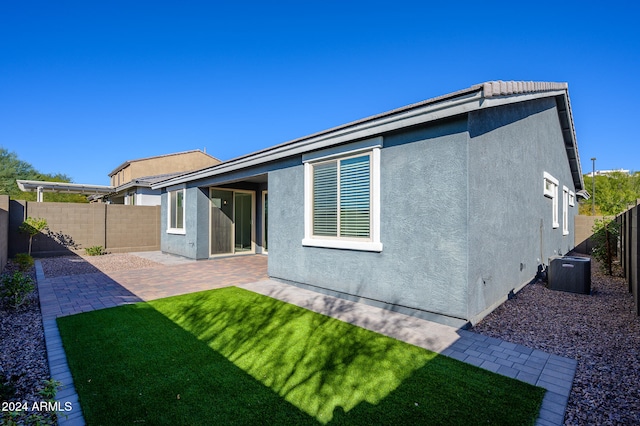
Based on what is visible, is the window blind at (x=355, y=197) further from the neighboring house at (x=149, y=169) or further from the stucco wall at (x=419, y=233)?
the neighboring house at (x=149, y=169)

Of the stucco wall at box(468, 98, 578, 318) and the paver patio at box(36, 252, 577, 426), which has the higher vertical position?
the stucco wall at box(468, 98, 578, 318)

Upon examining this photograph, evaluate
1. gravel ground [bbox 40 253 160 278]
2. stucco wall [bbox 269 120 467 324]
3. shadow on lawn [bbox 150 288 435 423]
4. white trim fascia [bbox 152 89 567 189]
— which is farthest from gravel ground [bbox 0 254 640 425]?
gravel ground [bbox 40 253 160 278]

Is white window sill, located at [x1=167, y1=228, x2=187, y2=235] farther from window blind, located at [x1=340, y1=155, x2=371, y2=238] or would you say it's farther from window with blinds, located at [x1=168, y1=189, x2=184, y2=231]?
window blind, located at [x1=340, y1=155, x2=371, y2=238]

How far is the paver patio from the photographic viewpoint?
11.5ft

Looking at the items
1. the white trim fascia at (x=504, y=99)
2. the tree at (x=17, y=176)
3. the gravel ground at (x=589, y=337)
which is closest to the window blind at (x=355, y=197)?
the white trim fascia at (x=504, y=99)

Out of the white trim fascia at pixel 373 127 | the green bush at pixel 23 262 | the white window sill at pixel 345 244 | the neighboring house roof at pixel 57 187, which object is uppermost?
the neighboring house roof at pixel 57 187

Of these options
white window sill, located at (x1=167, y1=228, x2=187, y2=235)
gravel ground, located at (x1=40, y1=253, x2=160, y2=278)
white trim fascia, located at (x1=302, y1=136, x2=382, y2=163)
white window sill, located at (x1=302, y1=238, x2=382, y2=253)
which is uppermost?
white trim fascia, located at (x1=302, y1=136, x2=382, y2=163)

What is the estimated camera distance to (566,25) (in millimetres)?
9867

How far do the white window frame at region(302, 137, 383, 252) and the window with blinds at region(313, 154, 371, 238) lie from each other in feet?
0.32

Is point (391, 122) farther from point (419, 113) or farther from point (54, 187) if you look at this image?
Answer: point (54, 187)

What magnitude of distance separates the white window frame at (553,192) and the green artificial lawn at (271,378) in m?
8.44

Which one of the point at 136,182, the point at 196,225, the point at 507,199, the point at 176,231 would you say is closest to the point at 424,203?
the point at 507,199

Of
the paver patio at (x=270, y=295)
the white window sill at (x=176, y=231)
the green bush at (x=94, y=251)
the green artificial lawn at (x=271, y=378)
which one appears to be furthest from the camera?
the green bush at (x=94, y=251)

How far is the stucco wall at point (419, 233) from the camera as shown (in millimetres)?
5148
